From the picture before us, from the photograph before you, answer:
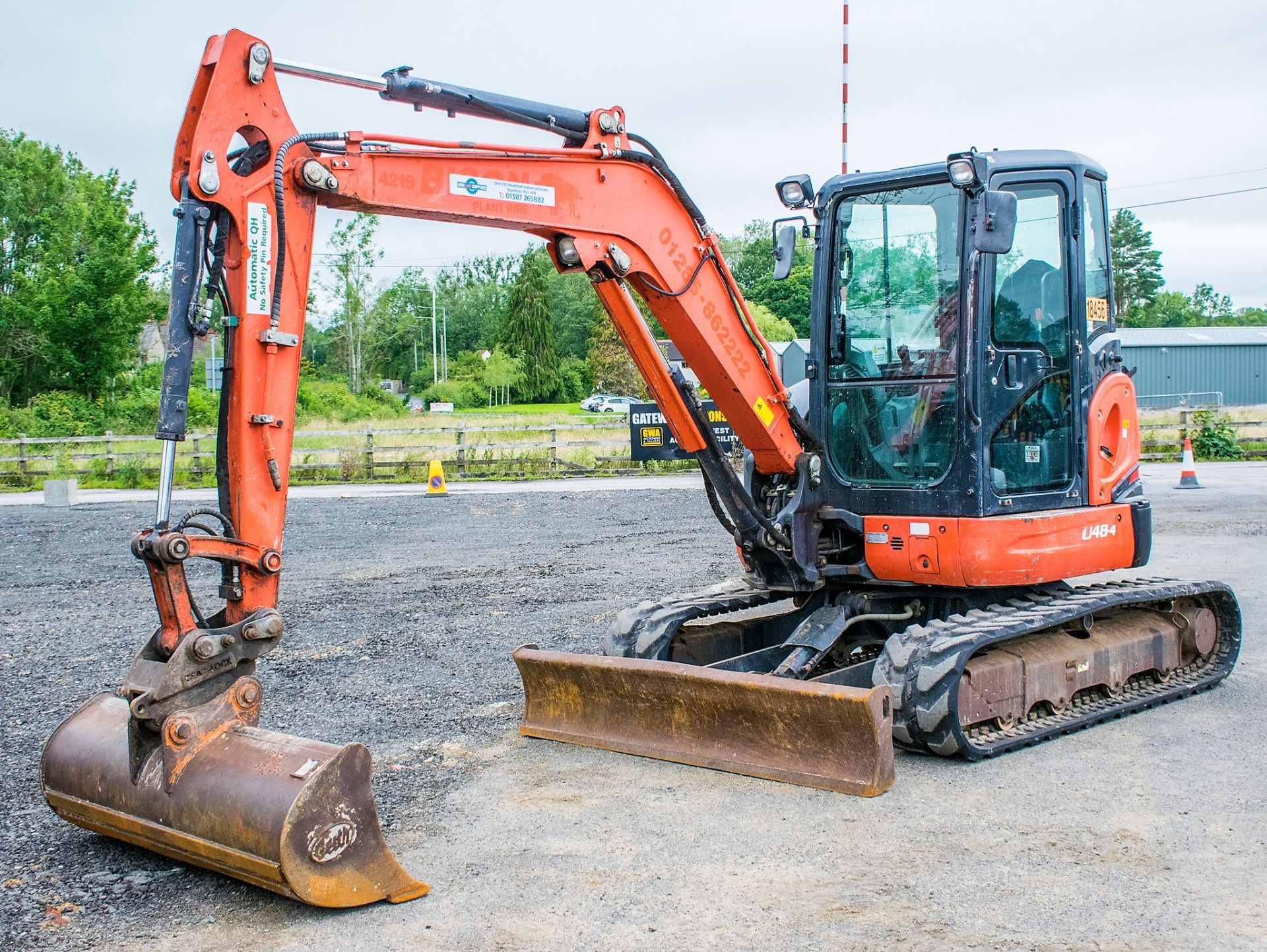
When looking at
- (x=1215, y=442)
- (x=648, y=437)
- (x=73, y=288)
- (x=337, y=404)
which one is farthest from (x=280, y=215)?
(x=337, y=404)

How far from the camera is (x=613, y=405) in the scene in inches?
2547

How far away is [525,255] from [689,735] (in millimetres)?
78264

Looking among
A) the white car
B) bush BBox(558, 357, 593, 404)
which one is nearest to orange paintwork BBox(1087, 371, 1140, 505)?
the white car

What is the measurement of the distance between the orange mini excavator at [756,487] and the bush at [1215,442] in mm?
19952

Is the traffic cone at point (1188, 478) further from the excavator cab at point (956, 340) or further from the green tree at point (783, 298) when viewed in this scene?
the green tree at point (783, 298)

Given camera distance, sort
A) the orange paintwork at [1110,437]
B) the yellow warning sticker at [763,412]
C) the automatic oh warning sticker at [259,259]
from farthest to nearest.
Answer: the orange paintwork at [1110,437]
the yellow warning sticker at [763,412]
the automatic oh warning sticker at [259,259]

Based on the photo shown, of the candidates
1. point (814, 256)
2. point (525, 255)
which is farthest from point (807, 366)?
point (525, 255)

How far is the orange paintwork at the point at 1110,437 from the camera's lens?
6.36 m

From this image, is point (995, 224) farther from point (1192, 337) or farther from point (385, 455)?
point (1192, 337)

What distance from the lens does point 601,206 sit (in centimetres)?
543

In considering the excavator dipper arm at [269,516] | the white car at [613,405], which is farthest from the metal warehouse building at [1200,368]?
the excavator dipper arm at [269,516]

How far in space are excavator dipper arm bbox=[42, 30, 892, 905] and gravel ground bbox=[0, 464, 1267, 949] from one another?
0.21 m

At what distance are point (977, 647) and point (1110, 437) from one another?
1870 mm

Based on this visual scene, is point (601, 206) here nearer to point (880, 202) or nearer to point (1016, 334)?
point (880, 202)
